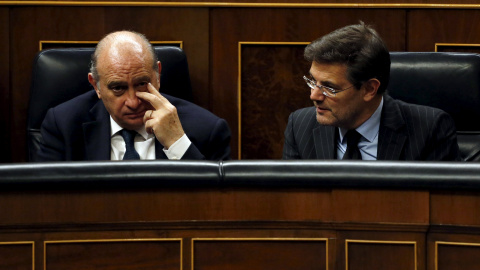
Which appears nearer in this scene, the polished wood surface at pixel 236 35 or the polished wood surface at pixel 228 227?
the polished wood surface at pixel 228 227

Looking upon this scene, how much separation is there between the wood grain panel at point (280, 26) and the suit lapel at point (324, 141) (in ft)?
1.18

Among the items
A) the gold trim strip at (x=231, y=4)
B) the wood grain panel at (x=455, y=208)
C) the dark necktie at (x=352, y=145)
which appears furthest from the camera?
the gold trim strip at (x=231, y=4)

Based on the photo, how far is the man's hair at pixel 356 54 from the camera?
1.39 m

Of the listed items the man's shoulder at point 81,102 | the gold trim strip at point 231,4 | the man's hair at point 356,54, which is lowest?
the man's shoulder at point 81,102

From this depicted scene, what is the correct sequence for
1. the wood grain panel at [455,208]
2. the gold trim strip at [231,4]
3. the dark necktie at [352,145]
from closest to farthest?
the wood grain panel at [455,208] < the dark necktie at [352,145] < the gold trim strip at [231,4]

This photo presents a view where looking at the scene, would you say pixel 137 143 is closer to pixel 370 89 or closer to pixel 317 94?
pixel 317 94

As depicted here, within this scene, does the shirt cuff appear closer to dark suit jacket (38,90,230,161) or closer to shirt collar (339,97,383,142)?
dark suit jacket (38,90,230,161)

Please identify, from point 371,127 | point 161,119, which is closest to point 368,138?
point 371,127

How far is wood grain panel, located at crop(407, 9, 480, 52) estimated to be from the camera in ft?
5.69

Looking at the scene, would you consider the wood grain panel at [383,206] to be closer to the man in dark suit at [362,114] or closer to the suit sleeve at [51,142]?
the man in dark suit at [362,114]

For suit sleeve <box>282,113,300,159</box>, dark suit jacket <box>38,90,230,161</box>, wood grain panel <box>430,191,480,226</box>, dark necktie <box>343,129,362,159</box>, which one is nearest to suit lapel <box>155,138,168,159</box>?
dark suit jacket <box>38,90,230,161</box>

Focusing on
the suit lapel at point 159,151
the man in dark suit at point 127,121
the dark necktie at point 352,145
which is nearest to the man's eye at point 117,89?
the man in dark suit at point 127,121

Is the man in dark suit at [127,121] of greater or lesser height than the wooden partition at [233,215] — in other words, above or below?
above

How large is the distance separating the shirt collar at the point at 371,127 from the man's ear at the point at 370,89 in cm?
3
